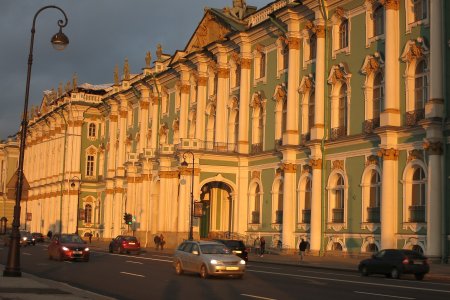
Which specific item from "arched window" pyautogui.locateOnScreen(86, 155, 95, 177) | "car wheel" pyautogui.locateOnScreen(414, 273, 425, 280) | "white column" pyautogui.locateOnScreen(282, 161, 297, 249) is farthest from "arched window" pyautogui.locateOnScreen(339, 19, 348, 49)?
"arched window" pyautogui.locateOnScreen(86, 155, 95, 177)

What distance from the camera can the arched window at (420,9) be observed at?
40.2 meters

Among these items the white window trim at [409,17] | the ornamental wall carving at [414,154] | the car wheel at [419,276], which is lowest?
the car wheel at [419,276]

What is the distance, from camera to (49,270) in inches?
1233

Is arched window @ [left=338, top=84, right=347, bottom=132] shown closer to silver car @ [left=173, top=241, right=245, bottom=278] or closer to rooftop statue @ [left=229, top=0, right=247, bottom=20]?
rooftop statue @ [left=229, top=0, right=247, bottom=20]

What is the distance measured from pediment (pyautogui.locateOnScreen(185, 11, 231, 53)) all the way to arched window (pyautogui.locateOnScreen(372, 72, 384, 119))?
63.1 ft

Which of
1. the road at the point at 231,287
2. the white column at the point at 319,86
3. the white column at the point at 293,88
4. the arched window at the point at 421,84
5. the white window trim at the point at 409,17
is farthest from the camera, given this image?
the white column at the point at 293,88

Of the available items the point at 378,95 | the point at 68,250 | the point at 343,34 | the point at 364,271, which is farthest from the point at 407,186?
the point at 68,250

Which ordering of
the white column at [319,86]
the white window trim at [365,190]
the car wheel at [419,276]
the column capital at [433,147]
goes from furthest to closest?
the white column at [319,86] < the white window trim at [365,190] < the column capital at [433,147] < the car wheel at [419,276]

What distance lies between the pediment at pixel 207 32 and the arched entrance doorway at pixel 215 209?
467 inches

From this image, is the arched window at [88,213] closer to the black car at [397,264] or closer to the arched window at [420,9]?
the arched window at [420,9]

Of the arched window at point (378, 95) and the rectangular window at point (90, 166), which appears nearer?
the arched window at point (378, 95)

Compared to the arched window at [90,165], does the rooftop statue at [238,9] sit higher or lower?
higher

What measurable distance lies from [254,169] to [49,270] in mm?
27439

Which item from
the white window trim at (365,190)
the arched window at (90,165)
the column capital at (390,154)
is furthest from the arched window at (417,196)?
the arched window at (90,165)
